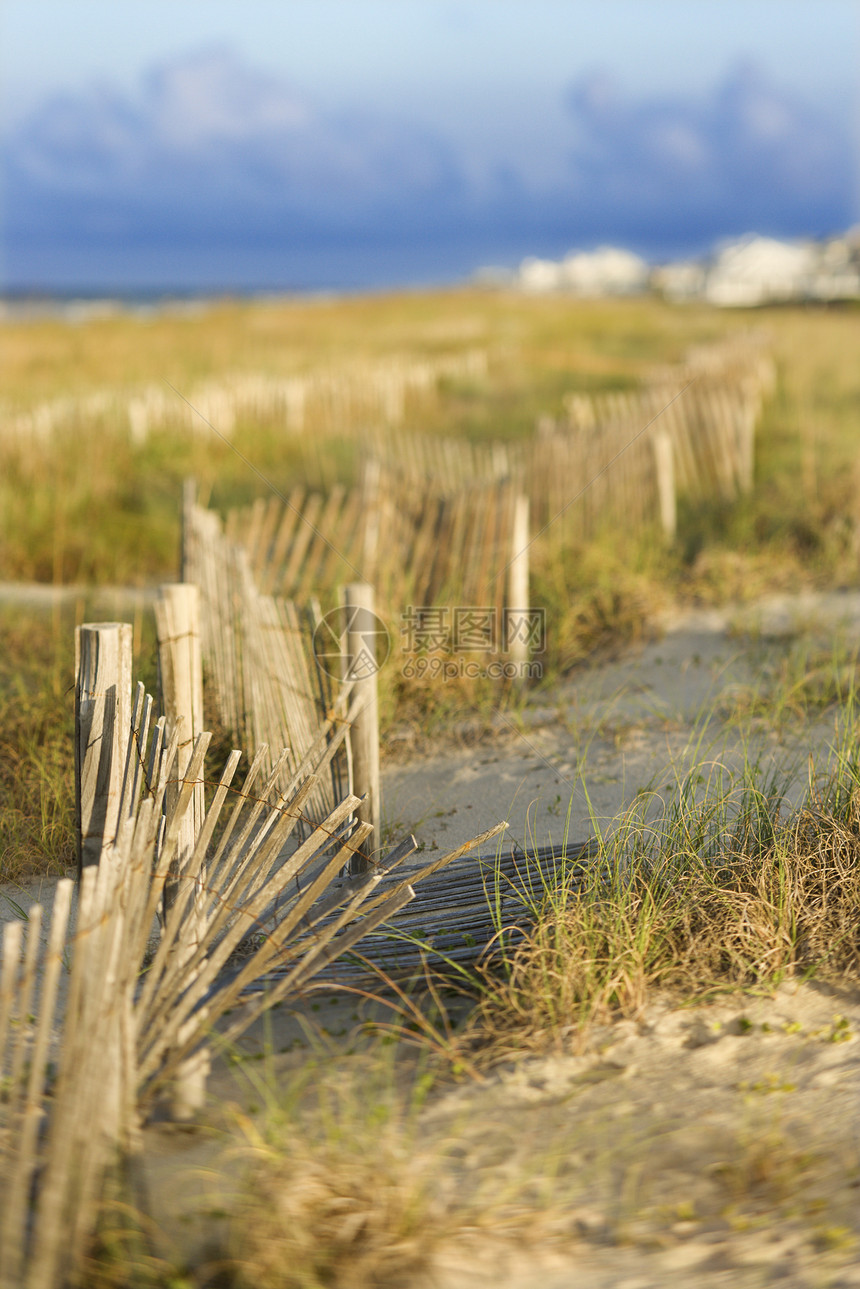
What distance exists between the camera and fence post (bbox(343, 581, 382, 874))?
3297 mm

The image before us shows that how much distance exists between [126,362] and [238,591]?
1258 centimetres

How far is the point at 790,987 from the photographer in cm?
255

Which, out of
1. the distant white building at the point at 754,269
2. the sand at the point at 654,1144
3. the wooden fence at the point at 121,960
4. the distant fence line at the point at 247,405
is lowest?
the sand at the point at 654,1144

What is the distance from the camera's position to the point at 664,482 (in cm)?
637

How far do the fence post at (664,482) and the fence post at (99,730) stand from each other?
4339mm

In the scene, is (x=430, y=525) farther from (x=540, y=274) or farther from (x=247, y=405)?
(x=540, y=274)

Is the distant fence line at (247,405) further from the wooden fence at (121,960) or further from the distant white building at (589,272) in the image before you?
the distant white building at (589,272)

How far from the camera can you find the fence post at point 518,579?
4.64 meters

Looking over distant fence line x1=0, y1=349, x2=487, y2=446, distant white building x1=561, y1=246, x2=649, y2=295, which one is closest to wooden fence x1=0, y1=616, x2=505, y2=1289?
distant fence line x1=0, y1=349, x2=487, y2=446

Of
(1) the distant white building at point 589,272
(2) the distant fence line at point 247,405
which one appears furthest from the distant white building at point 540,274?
(2) the distant fence line at point 247,405

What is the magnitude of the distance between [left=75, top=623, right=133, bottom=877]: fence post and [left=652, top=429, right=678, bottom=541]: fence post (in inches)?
171

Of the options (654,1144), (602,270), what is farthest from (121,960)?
(602,270)

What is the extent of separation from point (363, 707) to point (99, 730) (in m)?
0.94

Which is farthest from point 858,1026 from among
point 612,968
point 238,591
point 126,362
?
point 126,362
